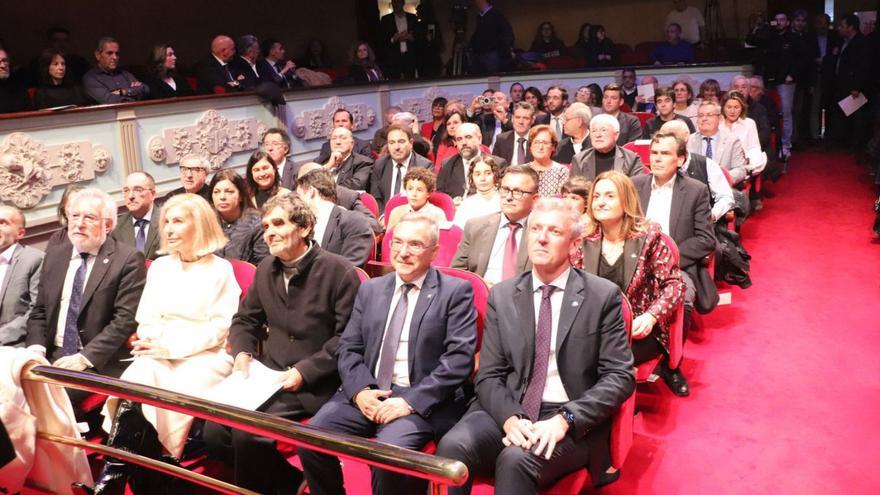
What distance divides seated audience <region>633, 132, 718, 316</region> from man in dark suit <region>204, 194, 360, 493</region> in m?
1.80

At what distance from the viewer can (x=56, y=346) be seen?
349 cm

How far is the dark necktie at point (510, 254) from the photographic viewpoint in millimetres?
3619

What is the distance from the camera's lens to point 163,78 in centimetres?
685

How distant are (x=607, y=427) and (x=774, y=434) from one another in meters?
1.10

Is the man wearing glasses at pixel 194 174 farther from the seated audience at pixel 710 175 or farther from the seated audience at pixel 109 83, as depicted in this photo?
the seated audience at pixel 710 175

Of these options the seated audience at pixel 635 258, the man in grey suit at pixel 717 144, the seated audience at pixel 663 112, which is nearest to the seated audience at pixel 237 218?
the seated audience at pixel 635 258

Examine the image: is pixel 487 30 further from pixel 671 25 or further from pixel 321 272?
pixel 321 272

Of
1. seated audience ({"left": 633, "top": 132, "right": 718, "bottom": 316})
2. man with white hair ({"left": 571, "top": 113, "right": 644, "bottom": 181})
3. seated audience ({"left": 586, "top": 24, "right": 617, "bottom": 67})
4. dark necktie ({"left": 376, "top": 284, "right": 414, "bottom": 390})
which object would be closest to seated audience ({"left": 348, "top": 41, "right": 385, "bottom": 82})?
seated audience ({"left": 586, "top": 24, "right": 617, "bottom": 67})

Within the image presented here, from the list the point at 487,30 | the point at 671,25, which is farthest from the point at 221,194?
the point at 671,25

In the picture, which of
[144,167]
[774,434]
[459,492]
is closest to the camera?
[459,492]

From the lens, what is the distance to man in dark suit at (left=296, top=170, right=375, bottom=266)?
412 cm

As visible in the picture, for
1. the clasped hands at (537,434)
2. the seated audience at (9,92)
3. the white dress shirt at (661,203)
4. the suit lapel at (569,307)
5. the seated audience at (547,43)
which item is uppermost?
the seated audience at (547,43)

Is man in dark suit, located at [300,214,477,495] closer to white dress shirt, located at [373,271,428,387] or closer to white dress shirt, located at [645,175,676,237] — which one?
white dress shirt, located at [373,271,428,387]

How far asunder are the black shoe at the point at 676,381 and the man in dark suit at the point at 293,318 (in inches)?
63.4
